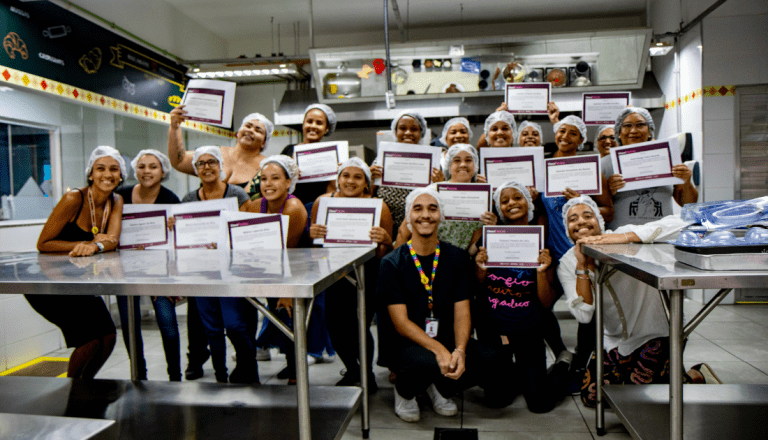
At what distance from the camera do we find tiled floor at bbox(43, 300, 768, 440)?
2.54 meters

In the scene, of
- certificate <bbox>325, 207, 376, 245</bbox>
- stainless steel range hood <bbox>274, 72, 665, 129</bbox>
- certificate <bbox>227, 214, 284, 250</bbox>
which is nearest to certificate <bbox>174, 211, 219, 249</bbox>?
certificate <bbox>227, 214, 284, 250</bbox>

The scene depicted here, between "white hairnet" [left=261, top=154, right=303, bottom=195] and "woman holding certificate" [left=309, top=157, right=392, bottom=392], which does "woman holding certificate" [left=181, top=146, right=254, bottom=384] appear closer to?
"white hairnet" [left=261, top=154, right=303, bottom=195]

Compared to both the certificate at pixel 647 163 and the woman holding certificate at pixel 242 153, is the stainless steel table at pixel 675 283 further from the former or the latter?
the woman holding certificate at pixel 242 153

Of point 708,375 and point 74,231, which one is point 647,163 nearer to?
point 708,375

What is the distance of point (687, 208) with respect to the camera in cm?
193

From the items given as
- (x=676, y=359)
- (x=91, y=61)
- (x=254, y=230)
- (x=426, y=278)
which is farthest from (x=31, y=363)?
(x=676, y=359)

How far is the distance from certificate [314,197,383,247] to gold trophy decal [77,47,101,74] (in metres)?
3.91

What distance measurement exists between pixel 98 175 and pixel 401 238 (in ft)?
5.63

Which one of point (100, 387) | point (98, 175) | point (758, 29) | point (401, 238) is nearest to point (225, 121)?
point (98, 175)

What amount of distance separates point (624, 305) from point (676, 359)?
1015 millimetres

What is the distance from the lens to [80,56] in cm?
506

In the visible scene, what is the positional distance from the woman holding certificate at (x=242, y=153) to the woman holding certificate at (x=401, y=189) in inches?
32.5

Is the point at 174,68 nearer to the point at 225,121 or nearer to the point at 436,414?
the point at 225,121

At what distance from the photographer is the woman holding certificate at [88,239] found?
99.7 inches
